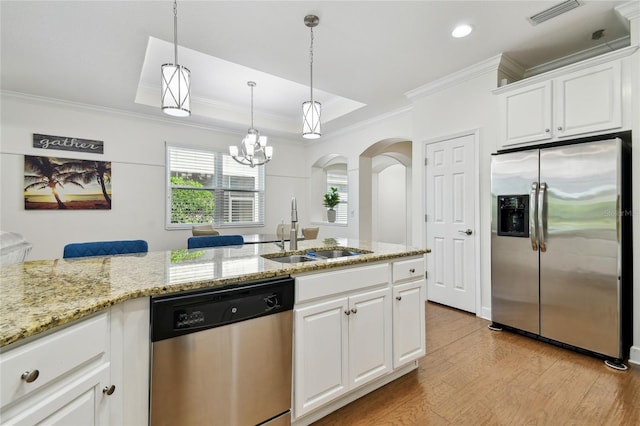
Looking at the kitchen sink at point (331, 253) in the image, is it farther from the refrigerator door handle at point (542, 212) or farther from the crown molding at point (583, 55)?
the crown molding at point (583, 55)

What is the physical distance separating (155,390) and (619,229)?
3180 millimetres

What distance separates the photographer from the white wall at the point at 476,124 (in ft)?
10.4

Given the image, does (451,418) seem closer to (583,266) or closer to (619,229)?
(583,266)

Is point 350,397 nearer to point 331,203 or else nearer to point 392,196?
point 331,203

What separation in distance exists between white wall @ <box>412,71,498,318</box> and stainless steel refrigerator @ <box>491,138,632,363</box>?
11.9 inches

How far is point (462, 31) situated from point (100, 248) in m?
3.58

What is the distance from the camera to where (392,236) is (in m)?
8.89

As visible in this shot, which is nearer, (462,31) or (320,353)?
(320,353)

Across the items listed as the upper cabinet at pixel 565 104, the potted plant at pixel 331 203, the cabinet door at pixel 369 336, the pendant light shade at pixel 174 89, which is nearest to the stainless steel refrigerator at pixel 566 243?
the upper cabinet at pixel 565 104

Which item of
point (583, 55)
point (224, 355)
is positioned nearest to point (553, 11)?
point (583, 55)

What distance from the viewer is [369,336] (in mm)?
1829

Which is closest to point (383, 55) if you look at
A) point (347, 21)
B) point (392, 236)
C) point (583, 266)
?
point (347, 21)

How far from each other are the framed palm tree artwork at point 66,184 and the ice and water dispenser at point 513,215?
540 cm

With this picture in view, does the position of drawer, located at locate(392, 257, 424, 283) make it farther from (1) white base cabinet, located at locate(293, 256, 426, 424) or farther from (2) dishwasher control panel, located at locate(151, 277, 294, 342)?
(2) dishwasher control panel, located at locate(151, 277, 294, 342)
